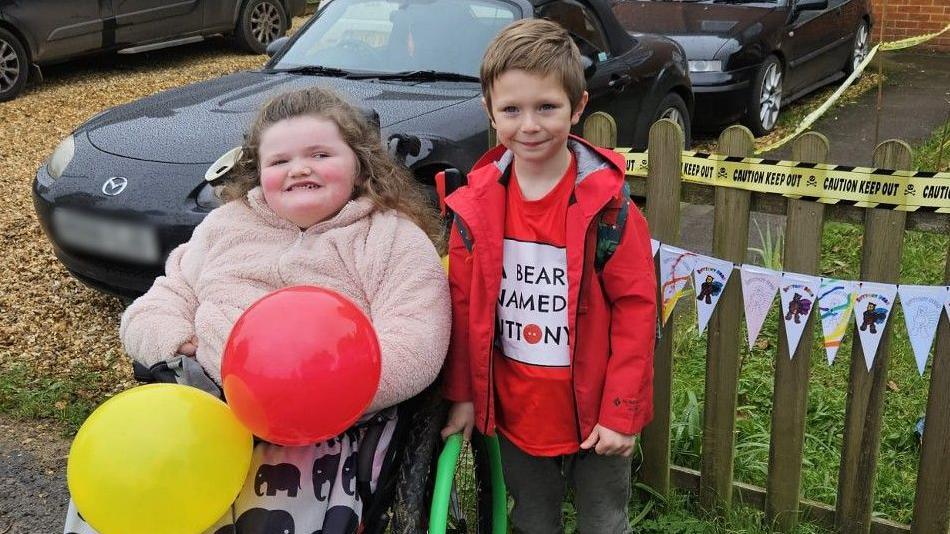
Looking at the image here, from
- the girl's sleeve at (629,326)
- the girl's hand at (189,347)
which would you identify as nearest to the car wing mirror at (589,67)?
the girl's sleeve at (629,326)

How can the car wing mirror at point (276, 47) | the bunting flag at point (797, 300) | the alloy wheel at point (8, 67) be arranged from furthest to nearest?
1. the alloy wheel at point (8, 67)
2. the car wing mirror at point (276, 47)
3. the bunting flag at point (797, 300)

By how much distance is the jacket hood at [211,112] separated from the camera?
438 centimetres

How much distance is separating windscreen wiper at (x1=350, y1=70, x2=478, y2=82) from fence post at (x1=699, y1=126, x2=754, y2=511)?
2.42 meters

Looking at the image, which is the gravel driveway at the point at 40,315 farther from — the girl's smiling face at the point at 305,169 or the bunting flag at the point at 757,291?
the bunting flag at the point at 757,291

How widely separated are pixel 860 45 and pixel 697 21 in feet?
10.8

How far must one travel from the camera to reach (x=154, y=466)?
5.65 ft

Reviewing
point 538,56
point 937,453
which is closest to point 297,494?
point 538,56

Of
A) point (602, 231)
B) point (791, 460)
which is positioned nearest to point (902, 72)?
point (791, 460)

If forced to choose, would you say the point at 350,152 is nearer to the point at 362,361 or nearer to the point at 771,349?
the point at 362,361

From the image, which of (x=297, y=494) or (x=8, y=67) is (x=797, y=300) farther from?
→ (x=8, y=67)

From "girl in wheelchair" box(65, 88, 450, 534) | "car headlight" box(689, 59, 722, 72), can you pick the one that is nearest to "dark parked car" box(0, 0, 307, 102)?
"car headlight" box(689, 59, 722, 72)

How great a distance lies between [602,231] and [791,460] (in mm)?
1206

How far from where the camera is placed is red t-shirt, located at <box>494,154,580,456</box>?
220cm

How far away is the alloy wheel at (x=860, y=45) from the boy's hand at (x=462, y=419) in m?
9.19
